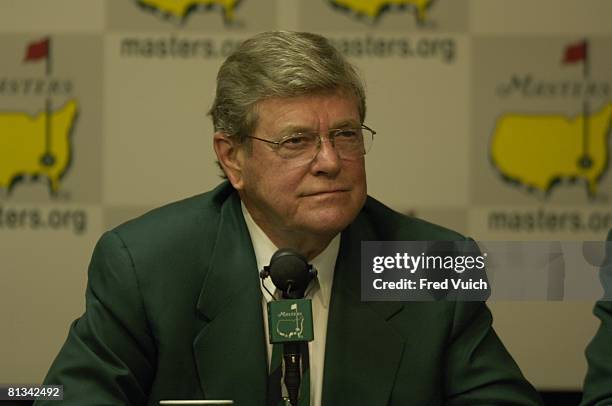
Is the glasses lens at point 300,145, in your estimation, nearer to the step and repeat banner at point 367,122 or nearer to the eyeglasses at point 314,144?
the eyeglasses at point 314,144

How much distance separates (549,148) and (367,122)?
24.9 inches

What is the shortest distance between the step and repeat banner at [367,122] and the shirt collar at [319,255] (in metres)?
0.85

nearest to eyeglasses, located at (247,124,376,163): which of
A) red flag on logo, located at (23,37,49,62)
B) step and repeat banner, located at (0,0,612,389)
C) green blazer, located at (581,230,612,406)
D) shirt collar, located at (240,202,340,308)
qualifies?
shirt collar, located at (240,202,340,308)

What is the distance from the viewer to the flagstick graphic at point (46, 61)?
352 cm

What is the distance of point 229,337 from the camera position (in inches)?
99.3

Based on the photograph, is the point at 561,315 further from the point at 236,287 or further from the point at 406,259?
the point at 236,287

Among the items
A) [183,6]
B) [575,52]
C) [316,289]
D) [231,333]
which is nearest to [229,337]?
[231,333]

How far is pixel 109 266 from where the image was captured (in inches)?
102

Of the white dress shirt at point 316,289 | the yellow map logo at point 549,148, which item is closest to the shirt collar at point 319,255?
the white dress shirt at point 316,289

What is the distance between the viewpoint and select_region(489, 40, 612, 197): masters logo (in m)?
3.48

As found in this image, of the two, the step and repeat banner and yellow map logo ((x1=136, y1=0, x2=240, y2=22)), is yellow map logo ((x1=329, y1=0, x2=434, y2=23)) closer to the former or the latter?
the step and repeat banner

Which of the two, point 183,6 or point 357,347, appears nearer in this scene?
point 357,347

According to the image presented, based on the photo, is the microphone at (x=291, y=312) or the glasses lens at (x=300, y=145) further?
the glasses lens at (x=300, y=145)

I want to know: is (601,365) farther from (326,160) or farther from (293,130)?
(293,130)
